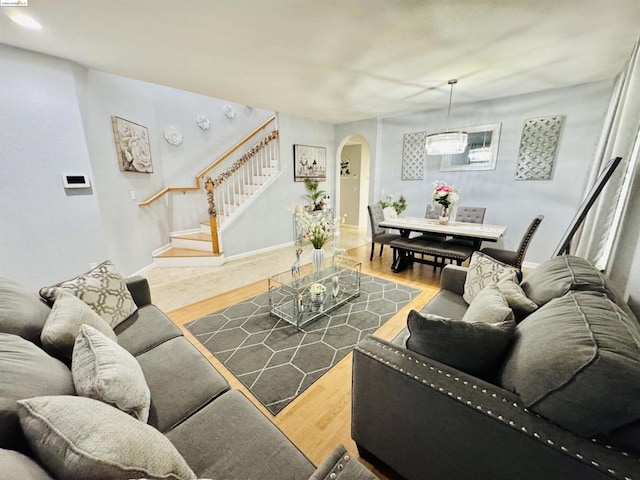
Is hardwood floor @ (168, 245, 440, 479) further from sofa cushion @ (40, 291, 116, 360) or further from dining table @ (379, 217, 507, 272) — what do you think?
dining table @ (379, 217, 507, 272)

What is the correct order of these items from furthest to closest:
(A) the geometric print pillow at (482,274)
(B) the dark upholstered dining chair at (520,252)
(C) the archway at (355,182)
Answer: (C) the archway at (355,182), (B) the dark upholstered dining chair at (520,252), (A) the geometric print pillow at (482,274)

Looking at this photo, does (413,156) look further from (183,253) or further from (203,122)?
(183,253)

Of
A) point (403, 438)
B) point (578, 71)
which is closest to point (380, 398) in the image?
point (403, 438)

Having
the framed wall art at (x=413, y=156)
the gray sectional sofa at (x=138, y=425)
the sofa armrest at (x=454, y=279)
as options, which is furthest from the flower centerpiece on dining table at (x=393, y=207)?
the gray sectional sofa at (x=138, y=425)

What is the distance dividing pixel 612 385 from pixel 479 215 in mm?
3845

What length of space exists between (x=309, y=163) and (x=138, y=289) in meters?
4.38

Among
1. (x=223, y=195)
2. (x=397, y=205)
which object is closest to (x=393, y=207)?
(x=397, y=205)

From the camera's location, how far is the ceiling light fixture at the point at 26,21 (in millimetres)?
1909

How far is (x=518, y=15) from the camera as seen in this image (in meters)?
1.94

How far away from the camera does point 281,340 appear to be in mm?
2250

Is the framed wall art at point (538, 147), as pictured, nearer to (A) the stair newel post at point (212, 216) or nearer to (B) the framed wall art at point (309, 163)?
(B) the framed wall art at point (309, 163)

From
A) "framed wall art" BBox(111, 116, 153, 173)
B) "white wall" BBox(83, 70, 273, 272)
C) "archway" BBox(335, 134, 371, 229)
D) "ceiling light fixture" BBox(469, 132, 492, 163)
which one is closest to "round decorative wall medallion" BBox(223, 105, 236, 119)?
"white wall" BBox(83, 70, 273, 272)

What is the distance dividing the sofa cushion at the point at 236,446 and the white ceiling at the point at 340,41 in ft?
8.30

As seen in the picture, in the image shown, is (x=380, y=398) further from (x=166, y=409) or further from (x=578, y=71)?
(x=578, y=71)
